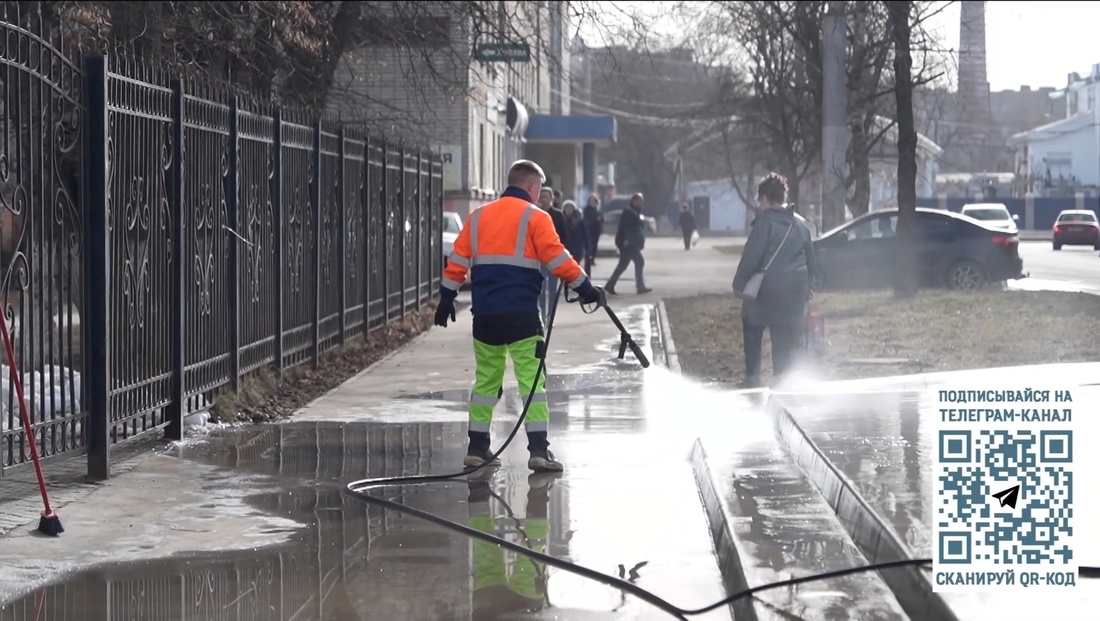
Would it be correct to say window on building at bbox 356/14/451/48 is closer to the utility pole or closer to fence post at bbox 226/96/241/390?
the utility pole

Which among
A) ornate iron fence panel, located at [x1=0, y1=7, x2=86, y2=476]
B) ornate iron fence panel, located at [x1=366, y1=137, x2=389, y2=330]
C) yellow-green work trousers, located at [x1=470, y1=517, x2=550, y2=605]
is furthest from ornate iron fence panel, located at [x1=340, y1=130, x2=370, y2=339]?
yellow-green work trousers, located at [x1=470, y1=517, x2=550, y2=605]

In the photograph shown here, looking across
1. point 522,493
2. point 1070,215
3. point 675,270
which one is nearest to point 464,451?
point 522,493

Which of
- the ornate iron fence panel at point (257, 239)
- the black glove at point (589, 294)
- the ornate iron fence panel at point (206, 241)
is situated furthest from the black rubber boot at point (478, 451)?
the ornate iron fence panel at point (257, 239)

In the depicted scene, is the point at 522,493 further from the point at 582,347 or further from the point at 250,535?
the point at 582,347

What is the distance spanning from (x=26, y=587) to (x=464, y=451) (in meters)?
3.82

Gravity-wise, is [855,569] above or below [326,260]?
below

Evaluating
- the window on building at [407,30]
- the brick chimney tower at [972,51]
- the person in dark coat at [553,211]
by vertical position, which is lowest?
the person in dark coat at [553,211]

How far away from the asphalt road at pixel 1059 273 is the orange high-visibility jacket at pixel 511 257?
15.7 m

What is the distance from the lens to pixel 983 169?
4801 inches

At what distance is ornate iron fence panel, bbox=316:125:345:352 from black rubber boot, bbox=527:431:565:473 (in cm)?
616

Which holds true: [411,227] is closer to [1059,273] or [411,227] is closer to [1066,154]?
[1059,273]

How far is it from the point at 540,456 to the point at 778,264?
13.4 feet

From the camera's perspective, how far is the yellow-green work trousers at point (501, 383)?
8742 mm

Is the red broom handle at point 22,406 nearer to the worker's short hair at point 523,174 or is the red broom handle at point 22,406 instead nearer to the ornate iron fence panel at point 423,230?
the worker's short hair at point 523,174
